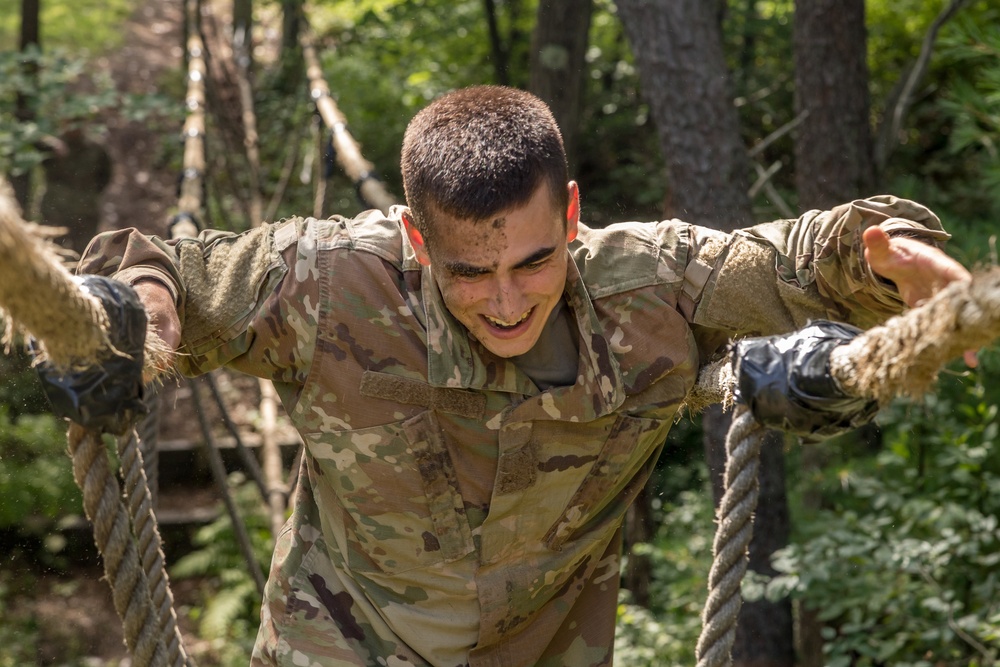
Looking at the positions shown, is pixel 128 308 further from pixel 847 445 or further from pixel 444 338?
pixel 847 445

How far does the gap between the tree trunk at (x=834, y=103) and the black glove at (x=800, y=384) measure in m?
2.41

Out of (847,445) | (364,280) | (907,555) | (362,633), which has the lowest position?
(847,445)

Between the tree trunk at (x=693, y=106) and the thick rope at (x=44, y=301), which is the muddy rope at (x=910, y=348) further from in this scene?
the tree trunk at (x=693, y=106)

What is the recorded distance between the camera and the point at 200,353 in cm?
180

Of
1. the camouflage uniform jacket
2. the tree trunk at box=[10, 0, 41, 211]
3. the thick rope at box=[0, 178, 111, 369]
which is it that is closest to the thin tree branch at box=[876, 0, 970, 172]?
the camouflage uniform jacket

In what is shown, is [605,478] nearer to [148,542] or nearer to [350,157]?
[148,542]

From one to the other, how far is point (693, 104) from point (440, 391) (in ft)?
6.24

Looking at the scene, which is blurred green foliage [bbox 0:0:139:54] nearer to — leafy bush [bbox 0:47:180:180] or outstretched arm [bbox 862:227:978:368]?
leafy bush [bbox 0:47:180:180]

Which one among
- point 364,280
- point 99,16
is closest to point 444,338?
point 364,280

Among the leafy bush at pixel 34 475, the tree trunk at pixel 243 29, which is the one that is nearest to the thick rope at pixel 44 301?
the leafy bush at pixel 34 475

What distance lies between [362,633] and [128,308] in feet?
2.58

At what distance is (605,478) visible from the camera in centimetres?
192

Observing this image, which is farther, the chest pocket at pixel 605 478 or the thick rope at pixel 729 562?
the chest pocket at pixel 605 478

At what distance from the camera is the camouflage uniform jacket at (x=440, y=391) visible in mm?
1813
